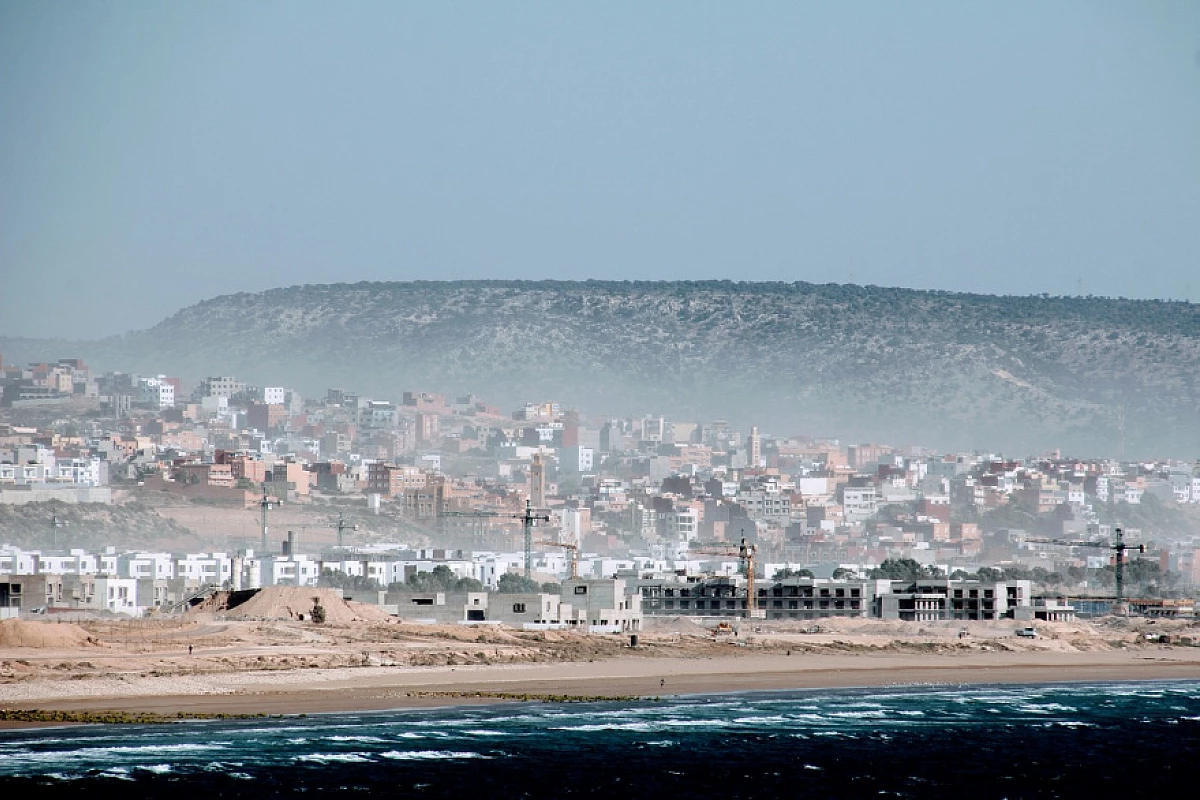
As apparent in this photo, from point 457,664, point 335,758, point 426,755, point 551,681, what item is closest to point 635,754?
point 426,755

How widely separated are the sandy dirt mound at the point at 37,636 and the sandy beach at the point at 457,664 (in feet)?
0.22

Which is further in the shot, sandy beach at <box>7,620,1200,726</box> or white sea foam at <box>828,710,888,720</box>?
white sea foam at <box>828,710,888,720</box>

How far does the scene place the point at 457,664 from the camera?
61031 millimetres

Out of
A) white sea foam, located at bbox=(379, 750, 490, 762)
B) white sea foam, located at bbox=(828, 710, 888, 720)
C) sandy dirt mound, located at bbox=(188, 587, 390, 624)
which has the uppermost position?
sandy dirt mound, located at bbox=(188, 587, 390, 624)

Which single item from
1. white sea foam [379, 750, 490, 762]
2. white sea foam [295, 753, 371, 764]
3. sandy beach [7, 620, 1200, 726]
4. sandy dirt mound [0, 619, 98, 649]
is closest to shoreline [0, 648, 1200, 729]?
sandy beach [7, 620, 1200, 726]

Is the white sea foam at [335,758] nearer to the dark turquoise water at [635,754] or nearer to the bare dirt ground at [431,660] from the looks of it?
Answer: the dark turquoise water at [635,754]

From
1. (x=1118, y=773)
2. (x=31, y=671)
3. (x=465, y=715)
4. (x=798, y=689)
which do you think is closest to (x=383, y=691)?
(x=465, y=715)

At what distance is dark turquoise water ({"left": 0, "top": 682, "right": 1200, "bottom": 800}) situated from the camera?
37938 millimetres

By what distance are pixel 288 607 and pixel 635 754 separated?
2987 centimetres

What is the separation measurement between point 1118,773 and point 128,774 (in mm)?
20610

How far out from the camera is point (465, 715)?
158 ft

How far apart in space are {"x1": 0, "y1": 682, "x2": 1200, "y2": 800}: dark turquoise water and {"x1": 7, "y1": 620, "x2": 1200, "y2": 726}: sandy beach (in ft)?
12.7

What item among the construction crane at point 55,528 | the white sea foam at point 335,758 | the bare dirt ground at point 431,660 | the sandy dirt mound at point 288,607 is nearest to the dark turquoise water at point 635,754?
the white sea foam at point 335,758

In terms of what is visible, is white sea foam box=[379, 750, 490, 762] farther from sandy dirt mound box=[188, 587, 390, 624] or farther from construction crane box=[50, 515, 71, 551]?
construction crane box=[50, 515, 71, 551]
